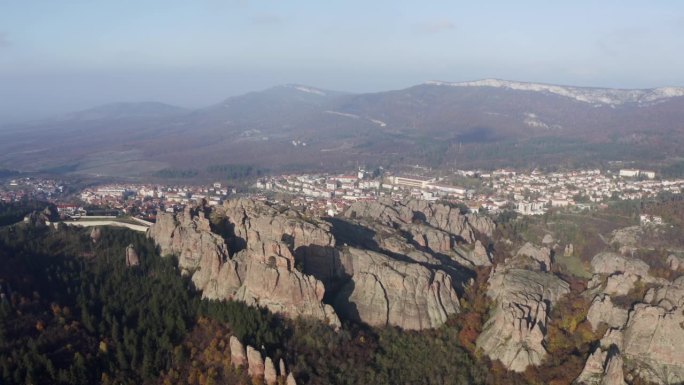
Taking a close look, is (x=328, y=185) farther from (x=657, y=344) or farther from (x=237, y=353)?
(x=657, y=344)

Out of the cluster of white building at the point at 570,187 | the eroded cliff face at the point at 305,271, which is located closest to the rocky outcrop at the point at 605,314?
the eroded cliff face at the point at 305,271

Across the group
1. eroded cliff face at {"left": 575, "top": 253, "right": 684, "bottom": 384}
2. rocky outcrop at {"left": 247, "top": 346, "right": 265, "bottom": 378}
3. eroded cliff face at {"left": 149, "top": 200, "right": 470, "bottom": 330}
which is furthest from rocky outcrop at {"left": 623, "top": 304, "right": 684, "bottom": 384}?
rocky outcrop at {"left": 247, "top": 346, "right": 265, "bottom": 378}

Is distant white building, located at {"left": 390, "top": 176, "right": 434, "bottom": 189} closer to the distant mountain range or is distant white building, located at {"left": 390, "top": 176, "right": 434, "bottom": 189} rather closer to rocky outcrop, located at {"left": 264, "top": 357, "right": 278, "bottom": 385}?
the distant mountain range

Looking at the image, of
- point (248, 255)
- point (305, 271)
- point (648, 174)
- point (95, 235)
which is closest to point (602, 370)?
point (305, 271)

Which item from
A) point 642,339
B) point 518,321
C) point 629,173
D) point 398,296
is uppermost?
point 398,296

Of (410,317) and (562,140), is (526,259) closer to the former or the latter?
(410,317)

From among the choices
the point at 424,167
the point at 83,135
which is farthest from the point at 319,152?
the point at 83,135
